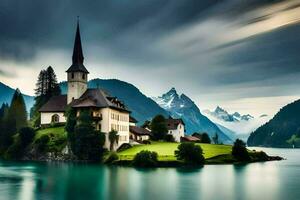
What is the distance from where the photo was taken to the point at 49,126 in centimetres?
11312

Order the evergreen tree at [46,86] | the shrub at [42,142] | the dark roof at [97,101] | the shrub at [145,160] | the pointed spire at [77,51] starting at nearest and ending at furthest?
the shrub at [145,160]
the dark roof at [97,101]
the shrub at [42,142]
the pointed spire at [77,51]
the evergreen tree at [46,86]

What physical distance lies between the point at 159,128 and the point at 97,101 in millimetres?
29209

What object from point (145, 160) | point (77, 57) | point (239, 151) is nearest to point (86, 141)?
point (145, 160)

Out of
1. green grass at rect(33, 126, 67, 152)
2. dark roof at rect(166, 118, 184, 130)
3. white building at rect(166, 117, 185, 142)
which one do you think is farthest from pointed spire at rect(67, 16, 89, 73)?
white building at rect(166, 117, 185, 142)

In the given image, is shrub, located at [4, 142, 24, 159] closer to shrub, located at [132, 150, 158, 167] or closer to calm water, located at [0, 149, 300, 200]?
shrub, located at [132, 150, 158, 167]

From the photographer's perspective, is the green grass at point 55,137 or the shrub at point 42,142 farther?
the shrub at point 42,142

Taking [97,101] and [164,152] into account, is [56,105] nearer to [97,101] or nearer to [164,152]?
[97,101]

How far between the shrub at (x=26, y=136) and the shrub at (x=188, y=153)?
38.2 meters

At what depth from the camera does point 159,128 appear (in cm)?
12362

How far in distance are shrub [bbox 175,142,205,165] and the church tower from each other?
37553 mm

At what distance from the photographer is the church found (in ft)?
319

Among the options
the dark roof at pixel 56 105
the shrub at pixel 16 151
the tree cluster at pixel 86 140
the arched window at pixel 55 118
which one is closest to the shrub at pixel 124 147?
the tree cluster at pixel 86 140

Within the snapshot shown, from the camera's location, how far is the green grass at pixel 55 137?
9875 centimetres

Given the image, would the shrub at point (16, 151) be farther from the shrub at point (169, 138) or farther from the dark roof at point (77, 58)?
the shrub at point (169, 138)
